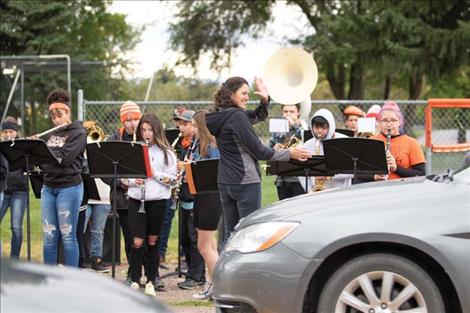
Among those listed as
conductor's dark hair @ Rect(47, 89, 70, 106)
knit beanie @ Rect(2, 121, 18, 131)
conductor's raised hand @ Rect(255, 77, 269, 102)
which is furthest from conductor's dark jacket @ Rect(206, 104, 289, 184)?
knit beanie @ Rect(2, 121, 18, 131)

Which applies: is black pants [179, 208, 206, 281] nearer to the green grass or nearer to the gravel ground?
the gravel ground

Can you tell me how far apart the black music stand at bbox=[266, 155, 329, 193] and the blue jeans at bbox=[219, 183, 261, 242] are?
2.12 feet

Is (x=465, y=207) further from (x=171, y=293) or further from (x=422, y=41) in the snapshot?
(x=422, y=41)

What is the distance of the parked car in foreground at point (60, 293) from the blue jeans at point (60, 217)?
14.1 ft

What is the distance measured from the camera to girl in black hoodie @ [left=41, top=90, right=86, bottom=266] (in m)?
8.25

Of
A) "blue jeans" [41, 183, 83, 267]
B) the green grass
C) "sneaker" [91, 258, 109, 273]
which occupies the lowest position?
the green grass

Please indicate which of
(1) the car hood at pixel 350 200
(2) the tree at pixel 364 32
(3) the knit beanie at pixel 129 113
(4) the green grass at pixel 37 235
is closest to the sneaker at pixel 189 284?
(4) the green grass at pixel 37 235

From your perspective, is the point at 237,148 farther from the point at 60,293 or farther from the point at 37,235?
the point at 37,235

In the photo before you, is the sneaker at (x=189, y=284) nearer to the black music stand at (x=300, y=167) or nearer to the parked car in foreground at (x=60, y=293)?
the black music stand at (x=300, y=167)

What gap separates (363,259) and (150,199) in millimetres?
3199

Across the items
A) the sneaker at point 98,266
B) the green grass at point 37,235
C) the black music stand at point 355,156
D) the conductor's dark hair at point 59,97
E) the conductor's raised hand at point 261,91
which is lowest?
the green grass at point 37,235

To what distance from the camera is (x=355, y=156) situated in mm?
7816

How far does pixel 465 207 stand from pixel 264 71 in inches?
186

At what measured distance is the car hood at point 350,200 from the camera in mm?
5750
